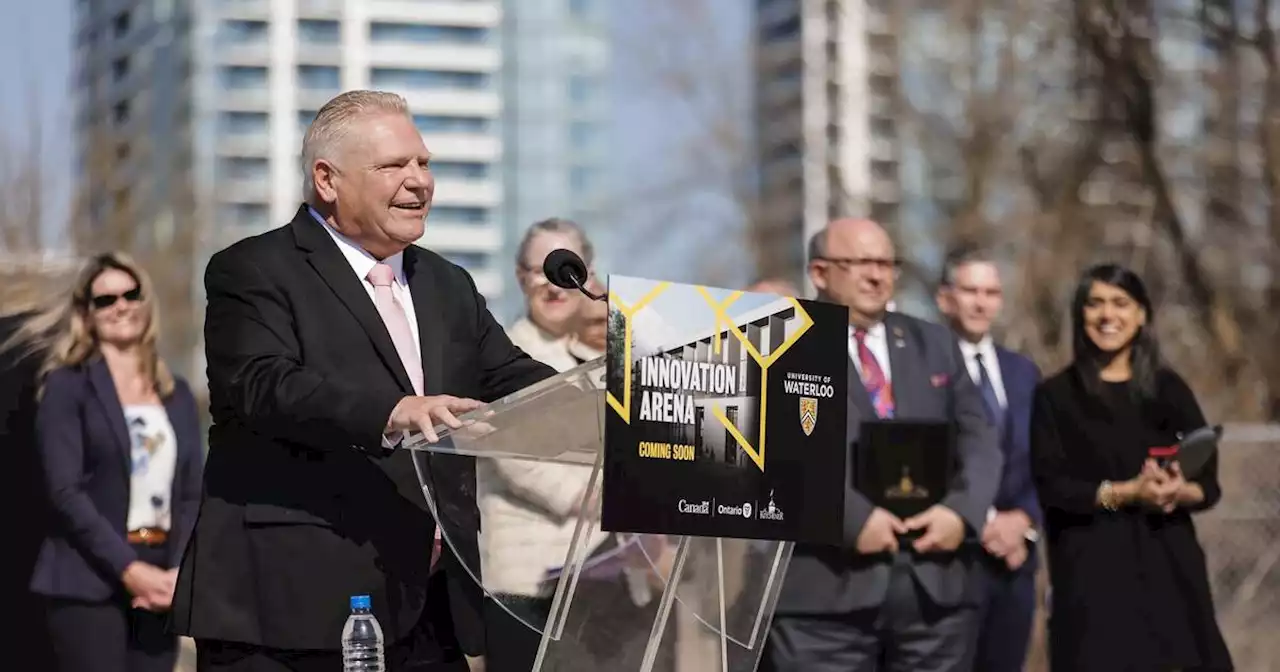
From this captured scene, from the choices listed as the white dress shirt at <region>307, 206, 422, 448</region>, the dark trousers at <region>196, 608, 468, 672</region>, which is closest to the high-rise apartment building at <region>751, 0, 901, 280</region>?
the white dress shirt at <region>307, 206, 422, 448</region>

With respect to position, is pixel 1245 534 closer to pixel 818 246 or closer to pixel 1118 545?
pixel 1118 545

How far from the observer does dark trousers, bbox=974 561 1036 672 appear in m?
10.2

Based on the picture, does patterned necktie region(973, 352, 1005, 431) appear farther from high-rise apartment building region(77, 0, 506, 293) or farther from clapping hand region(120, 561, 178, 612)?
high-rise apartment building region(77, 0, 506, 293)

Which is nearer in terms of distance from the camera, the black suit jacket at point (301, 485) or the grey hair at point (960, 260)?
the black suit jacket at point (301, 485)

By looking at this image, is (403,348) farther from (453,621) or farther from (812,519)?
(812,519)

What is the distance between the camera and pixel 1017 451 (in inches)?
413

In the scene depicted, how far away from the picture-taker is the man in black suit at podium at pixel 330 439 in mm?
5480

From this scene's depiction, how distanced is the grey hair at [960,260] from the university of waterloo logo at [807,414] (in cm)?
558

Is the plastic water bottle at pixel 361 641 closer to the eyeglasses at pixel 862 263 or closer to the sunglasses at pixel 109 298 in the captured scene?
the eyeglasses at pixel 862 263

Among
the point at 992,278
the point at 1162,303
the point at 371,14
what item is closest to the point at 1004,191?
the point at 1162,303

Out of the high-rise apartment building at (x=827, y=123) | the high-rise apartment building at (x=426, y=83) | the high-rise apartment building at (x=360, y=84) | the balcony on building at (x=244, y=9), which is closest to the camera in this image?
the high-rise apartment building at (x=827, y=123)

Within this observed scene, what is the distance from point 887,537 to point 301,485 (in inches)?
145

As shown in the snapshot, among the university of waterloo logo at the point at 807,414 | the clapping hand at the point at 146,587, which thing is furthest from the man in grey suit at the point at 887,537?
the university of waterloo logo at the point at 807,414

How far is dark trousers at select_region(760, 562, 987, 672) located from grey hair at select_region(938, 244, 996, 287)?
2.37 meters
